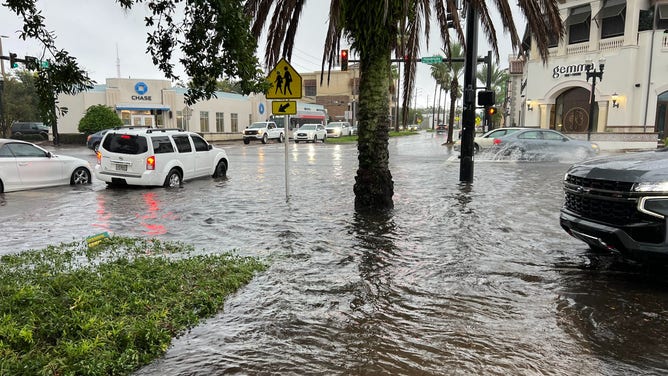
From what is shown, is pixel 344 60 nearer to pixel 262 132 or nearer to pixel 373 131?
pixel 373 131

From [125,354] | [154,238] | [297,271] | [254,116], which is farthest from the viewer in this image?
[254,116]

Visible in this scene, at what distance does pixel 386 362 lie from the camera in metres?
3.73

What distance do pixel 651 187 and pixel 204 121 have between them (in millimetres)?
48977

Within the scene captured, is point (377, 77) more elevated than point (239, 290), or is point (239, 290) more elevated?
point (377, 77)

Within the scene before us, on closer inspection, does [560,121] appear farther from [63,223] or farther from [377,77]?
[63,223]

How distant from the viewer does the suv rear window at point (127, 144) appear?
13.1 meters

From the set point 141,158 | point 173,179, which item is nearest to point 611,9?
point 173,179

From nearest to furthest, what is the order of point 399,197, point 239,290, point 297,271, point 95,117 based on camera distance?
1. point 239,290
2. point 297,271
3. point 399,197
4. point 95,117

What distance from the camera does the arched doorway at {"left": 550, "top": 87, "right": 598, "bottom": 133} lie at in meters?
37.8

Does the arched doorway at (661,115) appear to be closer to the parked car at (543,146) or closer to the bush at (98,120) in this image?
the parked car at (543,146)

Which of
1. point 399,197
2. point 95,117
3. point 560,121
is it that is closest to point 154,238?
point 399,197

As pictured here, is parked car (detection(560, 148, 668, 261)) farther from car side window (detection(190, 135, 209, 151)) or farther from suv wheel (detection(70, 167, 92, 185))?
suv wheel (detection(70, 167, 92, 185))

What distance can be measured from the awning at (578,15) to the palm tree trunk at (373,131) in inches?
1345

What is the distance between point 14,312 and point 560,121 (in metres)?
42.1
